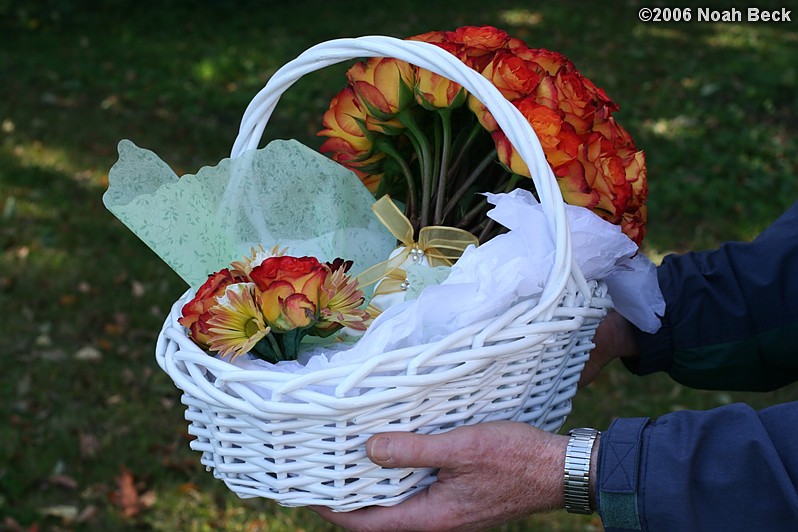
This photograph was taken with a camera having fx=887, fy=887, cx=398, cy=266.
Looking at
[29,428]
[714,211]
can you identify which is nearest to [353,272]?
[29,428]

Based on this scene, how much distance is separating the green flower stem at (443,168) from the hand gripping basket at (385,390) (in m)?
0.19

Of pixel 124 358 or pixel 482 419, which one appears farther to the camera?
pixel 124 358

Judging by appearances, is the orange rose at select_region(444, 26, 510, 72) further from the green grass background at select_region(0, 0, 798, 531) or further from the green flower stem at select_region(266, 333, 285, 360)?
the green grass background at select_region(0, 0, 798, 531)

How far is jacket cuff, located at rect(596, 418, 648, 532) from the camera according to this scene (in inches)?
46.7

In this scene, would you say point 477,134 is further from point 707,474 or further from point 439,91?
point 707,474

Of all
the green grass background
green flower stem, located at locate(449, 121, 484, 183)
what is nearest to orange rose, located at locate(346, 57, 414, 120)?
green flower stem, located at locate(449, 121, 484, 183)

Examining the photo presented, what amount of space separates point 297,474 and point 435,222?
0.47 m

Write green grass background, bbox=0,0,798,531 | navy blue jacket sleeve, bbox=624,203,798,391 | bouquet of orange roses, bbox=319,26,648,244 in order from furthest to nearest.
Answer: green grass background, bbox=0,0,798,531, navy blue jacket sleeve, bbox=624,203,798,391, bouquet of orange roses, bbox=319,26,648,244

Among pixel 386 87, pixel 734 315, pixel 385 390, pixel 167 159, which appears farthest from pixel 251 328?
pixel 167 159


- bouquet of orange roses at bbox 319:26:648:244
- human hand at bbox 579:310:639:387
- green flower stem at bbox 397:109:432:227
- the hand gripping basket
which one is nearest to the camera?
the hand gripping basket

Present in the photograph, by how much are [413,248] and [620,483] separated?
46 centimetres

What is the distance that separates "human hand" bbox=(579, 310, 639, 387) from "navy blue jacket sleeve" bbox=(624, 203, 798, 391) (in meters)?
0.03

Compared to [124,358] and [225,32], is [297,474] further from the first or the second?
[225,32]

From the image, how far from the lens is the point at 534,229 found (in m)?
1.21
